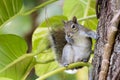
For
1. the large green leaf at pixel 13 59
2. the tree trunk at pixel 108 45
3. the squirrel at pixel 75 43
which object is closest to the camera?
the tree trunk at pixel 108 45

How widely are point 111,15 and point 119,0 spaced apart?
0.13 feet

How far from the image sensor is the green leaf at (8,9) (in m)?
1.21

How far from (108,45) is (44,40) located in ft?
0.89

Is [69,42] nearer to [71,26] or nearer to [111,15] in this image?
[71,26]

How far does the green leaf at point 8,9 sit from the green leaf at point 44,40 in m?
0.11

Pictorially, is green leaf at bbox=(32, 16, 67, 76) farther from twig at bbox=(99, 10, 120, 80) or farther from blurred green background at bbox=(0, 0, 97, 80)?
twig at bbox=(99, 10, 120, 80)

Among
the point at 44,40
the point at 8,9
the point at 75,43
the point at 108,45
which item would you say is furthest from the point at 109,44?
the point at 8,9

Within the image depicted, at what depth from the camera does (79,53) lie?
1071mm

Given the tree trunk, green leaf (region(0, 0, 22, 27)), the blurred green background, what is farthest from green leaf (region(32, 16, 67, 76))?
the tree trunk

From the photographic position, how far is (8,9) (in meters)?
1.22

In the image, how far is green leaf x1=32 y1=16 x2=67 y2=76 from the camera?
1.17 meters

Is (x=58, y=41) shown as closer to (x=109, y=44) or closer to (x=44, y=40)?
(x=44, y=40)

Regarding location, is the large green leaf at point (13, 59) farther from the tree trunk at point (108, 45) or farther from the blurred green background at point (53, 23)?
the tree trunk at point (108, 45)

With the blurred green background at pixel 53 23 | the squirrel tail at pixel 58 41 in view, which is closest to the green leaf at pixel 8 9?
the blurred green background at pixel 53 23
